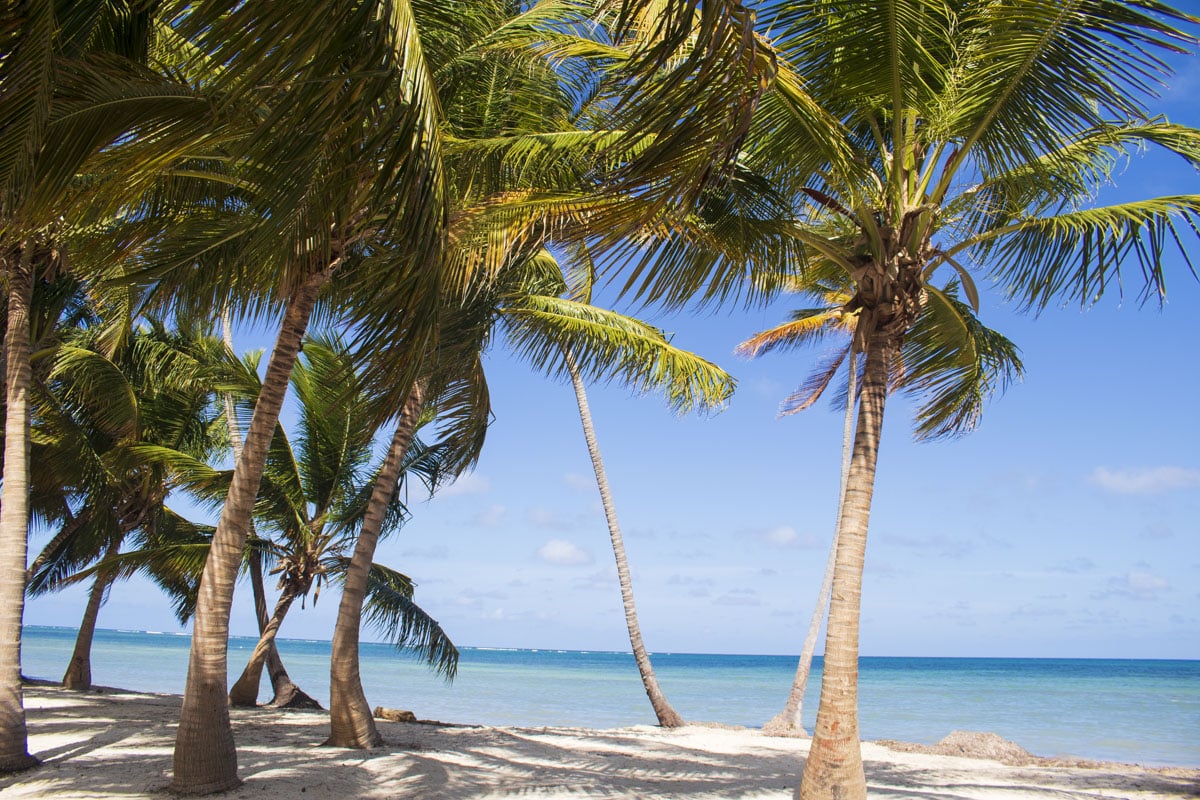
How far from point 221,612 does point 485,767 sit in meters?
3.01

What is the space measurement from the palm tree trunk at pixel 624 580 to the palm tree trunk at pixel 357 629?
4.13m

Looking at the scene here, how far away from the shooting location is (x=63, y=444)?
1254 cm

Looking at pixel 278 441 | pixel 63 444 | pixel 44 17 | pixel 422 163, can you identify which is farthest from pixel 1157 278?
pixel 63 444

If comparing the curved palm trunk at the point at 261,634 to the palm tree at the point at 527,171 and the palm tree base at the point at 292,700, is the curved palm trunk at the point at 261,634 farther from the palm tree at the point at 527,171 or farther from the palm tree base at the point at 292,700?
the palm tree at the point at 527,171

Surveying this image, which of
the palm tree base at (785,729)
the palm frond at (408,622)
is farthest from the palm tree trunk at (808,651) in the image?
the palm frond at (408,622)

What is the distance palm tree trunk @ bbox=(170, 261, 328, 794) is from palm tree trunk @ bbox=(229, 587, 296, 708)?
6.00m

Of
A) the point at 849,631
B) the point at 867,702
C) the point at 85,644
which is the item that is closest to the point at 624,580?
the point at 849,631

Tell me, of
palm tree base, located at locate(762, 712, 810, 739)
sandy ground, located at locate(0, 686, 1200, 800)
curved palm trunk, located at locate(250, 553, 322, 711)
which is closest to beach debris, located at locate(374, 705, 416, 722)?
sandy ground, located at locate(0, 686, 1200, 800)

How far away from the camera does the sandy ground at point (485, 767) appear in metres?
6.46

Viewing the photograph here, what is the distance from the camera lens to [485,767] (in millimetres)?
7785

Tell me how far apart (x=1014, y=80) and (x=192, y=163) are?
6.03 m

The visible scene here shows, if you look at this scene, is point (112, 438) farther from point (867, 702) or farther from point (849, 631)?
point (867, 702)

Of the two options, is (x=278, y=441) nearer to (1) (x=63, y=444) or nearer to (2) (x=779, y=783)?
(1) (x=63, y=444)

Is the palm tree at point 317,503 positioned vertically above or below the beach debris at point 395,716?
above
